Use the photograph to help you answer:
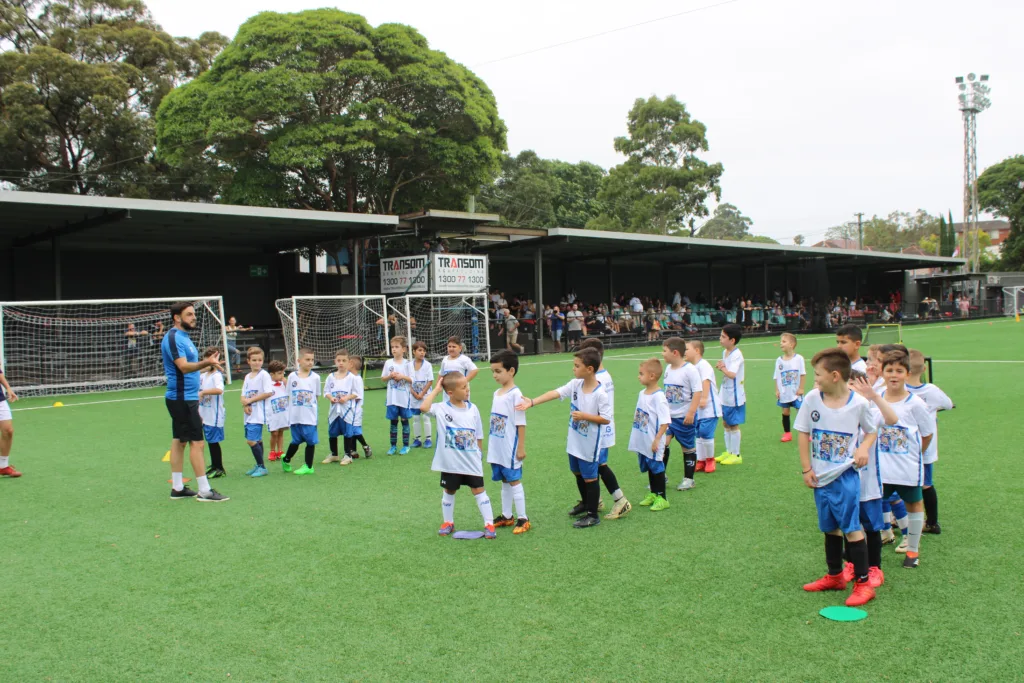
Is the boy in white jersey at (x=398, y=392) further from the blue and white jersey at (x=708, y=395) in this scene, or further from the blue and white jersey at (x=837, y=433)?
the blue and white jersey at (x=837, y=433)

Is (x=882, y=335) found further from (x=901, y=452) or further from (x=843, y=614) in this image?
(x=843, y=614)

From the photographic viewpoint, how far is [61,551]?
206 inches

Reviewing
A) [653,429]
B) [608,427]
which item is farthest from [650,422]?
[608,427]

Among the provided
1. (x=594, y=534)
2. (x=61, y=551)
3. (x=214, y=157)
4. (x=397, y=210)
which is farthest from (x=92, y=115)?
(x=594, y=534)

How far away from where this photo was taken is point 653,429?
228 inches

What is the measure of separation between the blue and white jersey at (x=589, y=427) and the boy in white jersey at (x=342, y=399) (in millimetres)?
3355

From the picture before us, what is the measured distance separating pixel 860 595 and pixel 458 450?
2.64 m

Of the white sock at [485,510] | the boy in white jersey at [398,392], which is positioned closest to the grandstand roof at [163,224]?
the boy in white jersey at [398,392]

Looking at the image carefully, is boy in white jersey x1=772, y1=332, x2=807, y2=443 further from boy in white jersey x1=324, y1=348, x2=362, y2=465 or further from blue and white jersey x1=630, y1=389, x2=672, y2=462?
boy in white jersey x1=324, y1=348, x2=362, y2=465

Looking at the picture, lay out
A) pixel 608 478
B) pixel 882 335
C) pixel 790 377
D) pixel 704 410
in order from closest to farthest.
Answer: pixel 608 478 < pixel 704 410 < pixel 790 377 < pixel 882 335

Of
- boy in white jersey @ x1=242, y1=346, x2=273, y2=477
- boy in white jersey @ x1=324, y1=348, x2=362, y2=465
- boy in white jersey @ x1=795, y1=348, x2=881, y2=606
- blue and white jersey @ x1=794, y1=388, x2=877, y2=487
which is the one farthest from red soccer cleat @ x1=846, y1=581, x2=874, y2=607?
boy in white jersey @ x1=242, y1=346, x2=273, y2=477

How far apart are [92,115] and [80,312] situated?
10957mm

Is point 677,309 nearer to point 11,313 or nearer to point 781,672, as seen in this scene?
point 11,313

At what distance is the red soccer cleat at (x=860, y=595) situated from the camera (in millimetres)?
3957
